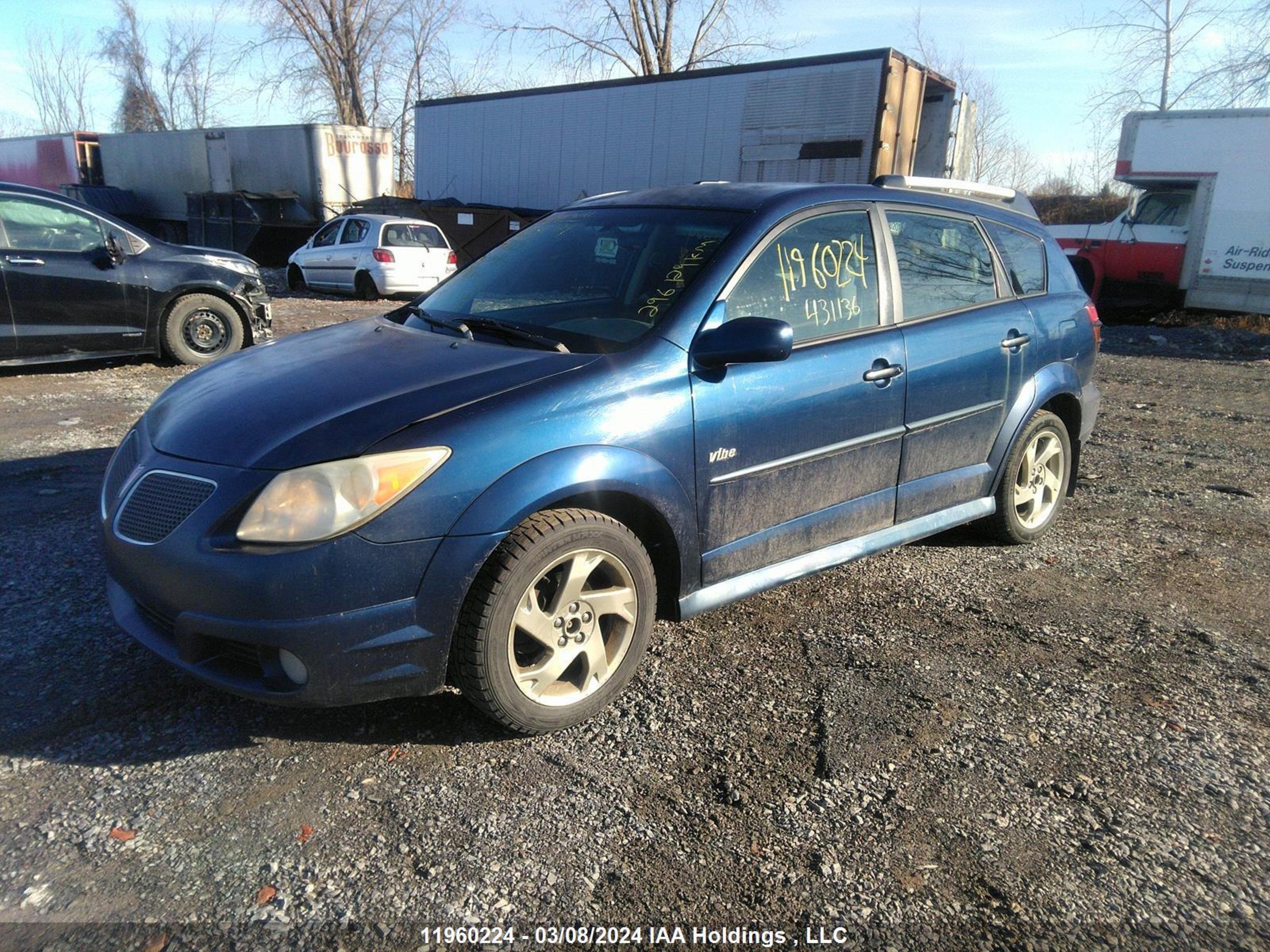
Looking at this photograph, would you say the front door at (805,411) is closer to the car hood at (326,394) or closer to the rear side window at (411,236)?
the car hood at (326,394)

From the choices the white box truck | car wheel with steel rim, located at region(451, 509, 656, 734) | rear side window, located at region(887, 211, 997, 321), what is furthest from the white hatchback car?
car wheel with steel rim, located at region(451, 509, 656, 734)

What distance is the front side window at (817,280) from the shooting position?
3.43 meters

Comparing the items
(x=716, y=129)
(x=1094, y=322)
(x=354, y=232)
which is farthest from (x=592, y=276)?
(x=354, y=232)

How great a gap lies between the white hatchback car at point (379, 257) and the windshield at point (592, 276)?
38.1 ft

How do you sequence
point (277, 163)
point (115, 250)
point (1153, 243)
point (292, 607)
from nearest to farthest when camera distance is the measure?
point (292, 607) < point (115, 250) < point (1153, 243) < point (277, 163)

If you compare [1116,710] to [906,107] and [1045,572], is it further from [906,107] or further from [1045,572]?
[906,107]

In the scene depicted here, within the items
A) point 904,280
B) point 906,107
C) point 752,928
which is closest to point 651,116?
point 906,107

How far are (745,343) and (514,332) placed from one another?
854 mm

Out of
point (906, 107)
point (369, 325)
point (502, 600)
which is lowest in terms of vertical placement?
point (502, 600)

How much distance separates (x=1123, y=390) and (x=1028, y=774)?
8243 mm

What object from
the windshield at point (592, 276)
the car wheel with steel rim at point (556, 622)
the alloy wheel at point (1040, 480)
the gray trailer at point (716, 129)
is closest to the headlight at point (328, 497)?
the car wheel with steel rim at point (556, 622)

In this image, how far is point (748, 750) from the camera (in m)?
2.89

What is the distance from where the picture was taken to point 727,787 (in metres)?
2.71

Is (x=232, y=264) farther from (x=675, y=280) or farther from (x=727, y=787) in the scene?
(x=727, y=787)
